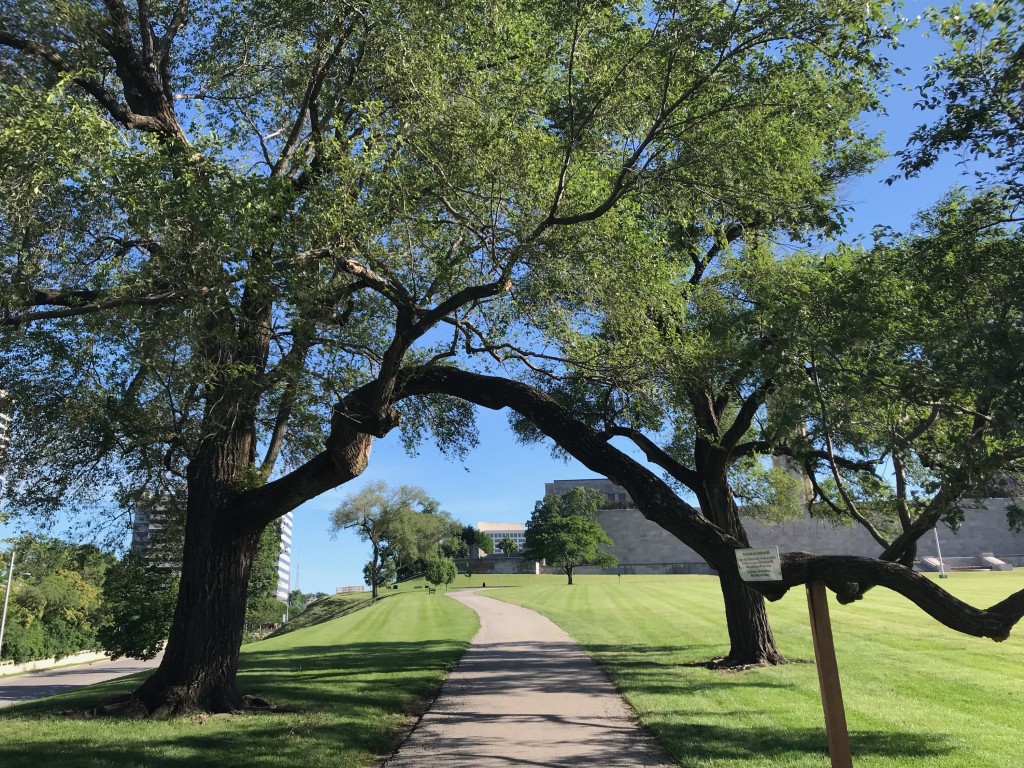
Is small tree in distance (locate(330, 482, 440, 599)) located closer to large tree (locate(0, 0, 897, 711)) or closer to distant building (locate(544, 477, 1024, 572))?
distant building (locate(544, 477, 1024, 572))

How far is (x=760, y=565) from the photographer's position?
631 centimetres

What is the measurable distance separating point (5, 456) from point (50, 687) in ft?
90.2

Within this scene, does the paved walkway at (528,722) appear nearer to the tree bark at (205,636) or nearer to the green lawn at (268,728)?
the green lawn at (268,728)

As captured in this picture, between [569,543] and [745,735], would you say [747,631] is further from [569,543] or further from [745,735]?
[569,543]

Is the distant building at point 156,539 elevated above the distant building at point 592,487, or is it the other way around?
the distant building at point 592,487

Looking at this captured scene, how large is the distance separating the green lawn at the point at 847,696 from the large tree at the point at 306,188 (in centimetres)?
560

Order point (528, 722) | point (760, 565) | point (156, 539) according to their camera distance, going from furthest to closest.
Answer: point (156, 539) → point (528, 722) → point (760, 565)

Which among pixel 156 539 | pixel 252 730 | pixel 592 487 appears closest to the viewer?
pixel 252 730

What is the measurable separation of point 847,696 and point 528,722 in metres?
4.98

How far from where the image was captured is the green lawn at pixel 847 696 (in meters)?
7.42

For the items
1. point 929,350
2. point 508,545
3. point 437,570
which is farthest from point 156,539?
point 508,545

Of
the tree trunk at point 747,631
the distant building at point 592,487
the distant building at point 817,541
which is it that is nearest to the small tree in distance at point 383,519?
the distant building at point 817,541

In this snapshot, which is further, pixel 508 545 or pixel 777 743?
pixel 508 545

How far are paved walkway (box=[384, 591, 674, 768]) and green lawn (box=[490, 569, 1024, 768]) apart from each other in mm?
439
